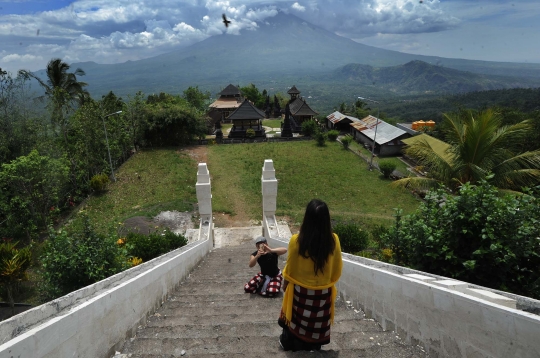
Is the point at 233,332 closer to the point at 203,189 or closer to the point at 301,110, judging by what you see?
the point at 203,189

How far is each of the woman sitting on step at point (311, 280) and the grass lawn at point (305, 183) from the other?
1131cm

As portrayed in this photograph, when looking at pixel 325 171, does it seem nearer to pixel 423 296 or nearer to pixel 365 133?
pixel 365 133

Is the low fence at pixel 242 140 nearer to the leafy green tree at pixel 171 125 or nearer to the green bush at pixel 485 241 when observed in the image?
the leafy green tree at pixel 171 125

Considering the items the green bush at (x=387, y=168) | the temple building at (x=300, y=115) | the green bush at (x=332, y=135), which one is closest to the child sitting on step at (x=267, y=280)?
the green bush at (x=387, y=168)

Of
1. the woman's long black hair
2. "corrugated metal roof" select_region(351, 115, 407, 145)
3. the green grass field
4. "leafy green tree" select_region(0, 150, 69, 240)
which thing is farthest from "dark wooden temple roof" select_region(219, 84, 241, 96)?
the woman's long black hair

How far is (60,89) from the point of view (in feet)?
64.5

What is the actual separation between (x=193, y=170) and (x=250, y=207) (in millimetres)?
7361

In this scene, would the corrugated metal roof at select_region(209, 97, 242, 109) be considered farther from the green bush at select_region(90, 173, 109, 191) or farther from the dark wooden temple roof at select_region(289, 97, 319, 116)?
the green bush at select_region(90, 173, 109, 191)

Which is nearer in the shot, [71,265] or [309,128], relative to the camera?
[71,265]


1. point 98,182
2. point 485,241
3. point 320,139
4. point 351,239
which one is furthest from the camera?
point 320,139

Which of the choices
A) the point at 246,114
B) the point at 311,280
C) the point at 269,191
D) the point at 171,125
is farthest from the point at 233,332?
the point at 246,114

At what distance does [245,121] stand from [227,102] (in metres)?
13.0

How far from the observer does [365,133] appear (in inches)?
1181

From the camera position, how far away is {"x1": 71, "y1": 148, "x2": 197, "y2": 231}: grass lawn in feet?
50.2
